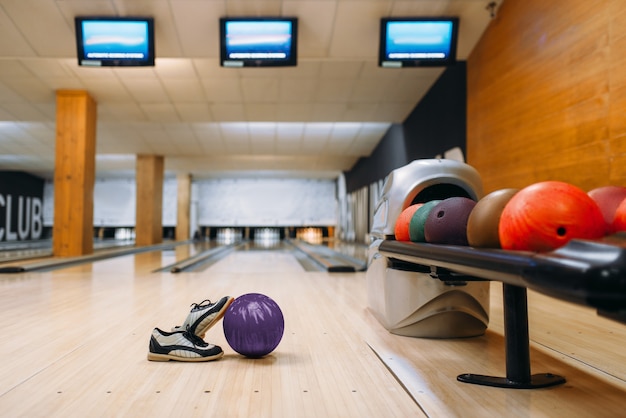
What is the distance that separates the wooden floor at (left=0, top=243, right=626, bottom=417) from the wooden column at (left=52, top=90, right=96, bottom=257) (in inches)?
140

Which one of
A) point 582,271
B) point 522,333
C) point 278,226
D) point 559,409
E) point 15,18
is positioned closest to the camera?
point 582,271

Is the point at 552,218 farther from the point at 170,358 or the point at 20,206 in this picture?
the point at 20,206

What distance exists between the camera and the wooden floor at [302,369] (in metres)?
1.24

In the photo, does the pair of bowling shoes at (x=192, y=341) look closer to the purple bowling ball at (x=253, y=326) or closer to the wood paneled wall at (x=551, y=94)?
the purple bowling ball at (x=253, y=326)

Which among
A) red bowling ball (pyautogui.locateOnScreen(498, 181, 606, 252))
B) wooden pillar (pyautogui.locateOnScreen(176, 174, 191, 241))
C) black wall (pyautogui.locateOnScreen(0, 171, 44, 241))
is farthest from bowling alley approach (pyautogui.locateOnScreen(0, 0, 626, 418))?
black wall (pyautogui.locateOnScreen(0, 171, 44, 241))

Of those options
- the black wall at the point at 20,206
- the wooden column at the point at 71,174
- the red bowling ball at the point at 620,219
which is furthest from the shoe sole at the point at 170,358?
the black wall at the point at 20,206

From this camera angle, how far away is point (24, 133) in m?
8.83

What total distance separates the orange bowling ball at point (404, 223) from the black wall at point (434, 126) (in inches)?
130

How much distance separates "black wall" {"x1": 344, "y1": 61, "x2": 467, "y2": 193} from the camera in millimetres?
5199

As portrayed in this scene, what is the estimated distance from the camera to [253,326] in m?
1.70

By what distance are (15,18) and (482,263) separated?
4.74 m

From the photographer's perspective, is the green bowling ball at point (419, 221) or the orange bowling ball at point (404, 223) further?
the orange bowling ball at point (404, 223)

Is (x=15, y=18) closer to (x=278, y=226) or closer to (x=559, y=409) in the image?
(x=559, y=409)

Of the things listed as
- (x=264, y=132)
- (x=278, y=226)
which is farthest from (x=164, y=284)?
(x=278, y=226)
